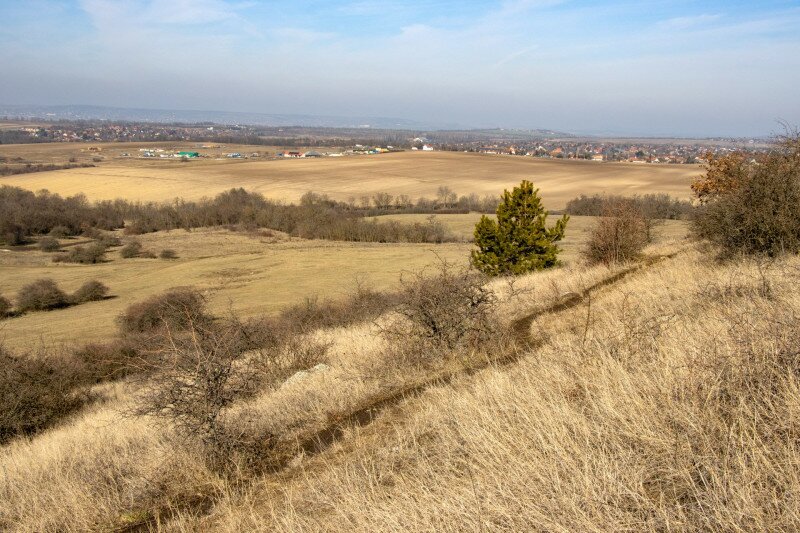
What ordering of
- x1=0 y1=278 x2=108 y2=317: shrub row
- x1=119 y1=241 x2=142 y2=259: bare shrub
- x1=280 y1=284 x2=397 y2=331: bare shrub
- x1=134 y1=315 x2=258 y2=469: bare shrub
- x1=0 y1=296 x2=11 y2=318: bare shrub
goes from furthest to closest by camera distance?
x1=119 y1=241 x2=142 y2=259: bare shrub → x1=0 y1=278 x2=108 y2=317: shrub row → x1=0 y1=296 x2=11 y2=318: bare shrub → x1=280 y1=284 x2=397 y2=331: bare shrub → x1=134 y1=315 x2=258 y2=469: bare shrub

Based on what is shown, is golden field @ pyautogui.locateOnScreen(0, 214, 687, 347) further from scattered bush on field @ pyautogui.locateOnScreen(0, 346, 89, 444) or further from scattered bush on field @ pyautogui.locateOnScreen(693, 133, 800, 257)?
scattered bush on field @ pyautogui.locateOnScreen(693, 133, 800, 257)

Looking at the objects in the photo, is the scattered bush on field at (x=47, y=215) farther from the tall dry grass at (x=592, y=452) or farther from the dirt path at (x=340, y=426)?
the tall dry grass at (x=592, y=452)

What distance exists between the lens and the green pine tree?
68.3ft

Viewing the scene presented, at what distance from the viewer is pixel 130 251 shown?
55156 millimetres

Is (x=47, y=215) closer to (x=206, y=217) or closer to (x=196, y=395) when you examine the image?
(x=206, y=217)

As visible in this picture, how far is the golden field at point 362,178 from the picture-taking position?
257 feet

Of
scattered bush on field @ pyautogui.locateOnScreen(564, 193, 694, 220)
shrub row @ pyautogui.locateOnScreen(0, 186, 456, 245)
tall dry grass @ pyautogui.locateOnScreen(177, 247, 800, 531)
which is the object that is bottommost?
shrub row @ pyautogui.locateOnScreen(0, 186, 456, 245)

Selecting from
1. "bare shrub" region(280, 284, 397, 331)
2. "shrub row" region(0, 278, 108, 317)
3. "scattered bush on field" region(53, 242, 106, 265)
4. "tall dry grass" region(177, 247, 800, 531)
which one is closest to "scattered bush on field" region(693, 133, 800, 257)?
"tall dry grass" region(177, 247, 800, 531)

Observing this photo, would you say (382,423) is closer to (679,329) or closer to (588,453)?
(588,453)

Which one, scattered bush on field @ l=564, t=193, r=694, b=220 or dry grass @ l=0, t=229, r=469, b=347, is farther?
scattered bush on field @ l=564, t=193, r=694, b=220

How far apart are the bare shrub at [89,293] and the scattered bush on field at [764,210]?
41.4 meters

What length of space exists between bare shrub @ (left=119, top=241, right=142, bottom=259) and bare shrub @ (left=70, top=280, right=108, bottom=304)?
1521cm

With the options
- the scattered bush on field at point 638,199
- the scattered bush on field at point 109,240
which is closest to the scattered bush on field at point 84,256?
the scattered bush on field at point 109,240

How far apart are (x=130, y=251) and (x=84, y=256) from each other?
4.27 m
